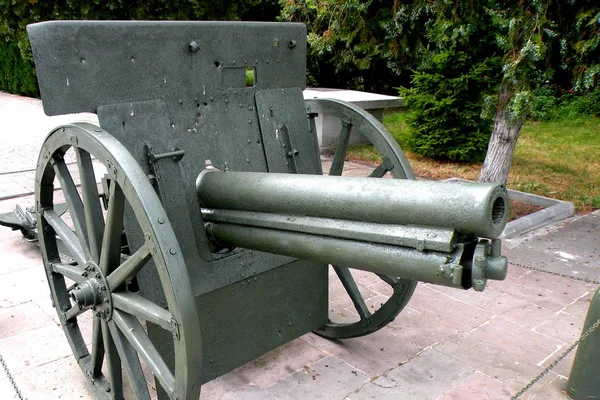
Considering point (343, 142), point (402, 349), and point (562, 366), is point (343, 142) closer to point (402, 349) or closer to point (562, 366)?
point (402, 349)

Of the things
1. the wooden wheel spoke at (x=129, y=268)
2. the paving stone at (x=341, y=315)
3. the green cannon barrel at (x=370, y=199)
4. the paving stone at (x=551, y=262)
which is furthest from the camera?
the paving stone at (x=551, y=262)

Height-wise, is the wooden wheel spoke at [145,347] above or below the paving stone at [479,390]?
above

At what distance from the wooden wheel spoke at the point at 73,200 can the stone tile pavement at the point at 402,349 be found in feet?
3.11

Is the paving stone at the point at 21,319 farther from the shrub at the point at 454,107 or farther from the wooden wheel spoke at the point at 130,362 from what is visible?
the shrub at the point at 454,107

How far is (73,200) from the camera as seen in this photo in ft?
8.76

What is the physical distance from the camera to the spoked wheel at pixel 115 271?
1.88 m

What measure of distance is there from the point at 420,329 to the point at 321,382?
0.91 meters

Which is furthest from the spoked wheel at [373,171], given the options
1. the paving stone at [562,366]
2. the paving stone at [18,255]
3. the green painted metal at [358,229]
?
the paving stone at [18,255]

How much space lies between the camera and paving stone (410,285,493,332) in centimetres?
382

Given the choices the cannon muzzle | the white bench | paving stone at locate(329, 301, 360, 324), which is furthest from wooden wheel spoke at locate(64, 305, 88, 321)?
the white bench

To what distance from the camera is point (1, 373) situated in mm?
3154

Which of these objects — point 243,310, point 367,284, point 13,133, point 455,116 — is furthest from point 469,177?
point 13,133

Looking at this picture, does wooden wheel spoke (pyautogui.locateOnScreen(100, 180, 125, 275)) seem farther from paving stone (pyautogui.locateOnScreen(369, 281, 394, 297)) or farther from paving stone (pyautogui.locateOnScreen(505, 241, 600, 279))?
paving stone (pyautogui.locateOnScreen(505, 241, 600, 279))

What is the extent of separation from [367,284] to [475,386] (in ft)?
4.75
